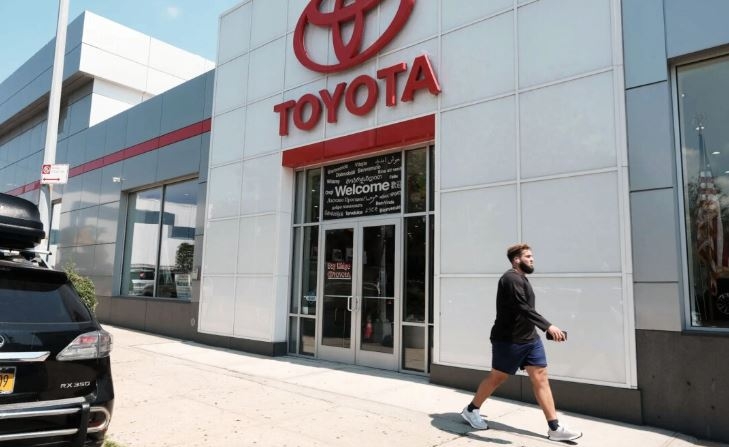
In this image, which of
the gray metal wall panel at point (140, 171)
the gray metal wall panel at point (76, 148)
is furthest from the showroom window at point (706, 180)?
the gray metal wall panel at point (76, 148)

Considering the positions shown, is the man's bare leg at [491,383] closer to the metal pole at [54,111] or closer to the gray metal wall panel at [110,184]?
the metal pole at [54,111]

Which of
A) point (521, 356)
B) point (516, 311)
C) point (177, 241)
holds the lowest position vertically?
point (521, 356)

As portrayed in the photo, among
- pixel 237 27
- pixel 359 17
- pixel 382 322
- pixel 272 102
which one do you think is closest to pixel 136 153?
pixel 237 27

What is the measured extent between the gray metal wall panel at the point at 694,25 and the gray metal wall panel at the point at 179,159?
984cm

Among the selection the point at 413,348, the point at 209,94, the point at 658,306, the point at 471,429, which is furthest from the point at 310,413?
the point at 209,94

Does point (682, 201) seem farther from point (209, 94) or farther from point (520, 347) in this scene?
point (209, 94)

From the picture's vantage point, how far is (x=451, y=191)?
7.64 metres

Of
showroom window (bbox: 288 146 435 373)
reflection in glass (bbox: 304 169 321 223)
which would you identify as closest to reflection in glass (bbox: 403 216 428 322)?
showroom window (bbox: 288 146 435 373)

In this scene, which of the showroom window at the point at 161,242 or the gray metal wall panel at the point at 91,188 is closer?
the showroom window at the point at 161,242

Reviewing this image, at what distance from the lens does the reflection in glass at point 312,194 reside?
1028 centimetres

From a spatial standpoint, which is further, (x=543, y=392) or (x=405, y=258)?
(x=405, y=258)

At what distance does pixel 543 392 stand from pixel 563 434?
420 millimetres

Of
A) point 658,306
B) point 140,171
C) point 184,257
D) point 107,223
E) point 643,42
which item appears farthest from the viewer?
point 107,223

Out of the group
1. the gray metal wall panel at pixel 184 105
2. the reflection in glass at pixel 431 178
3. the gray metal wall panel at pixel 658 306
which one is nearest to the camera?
the gray metal wall panel at pixel 658 306
